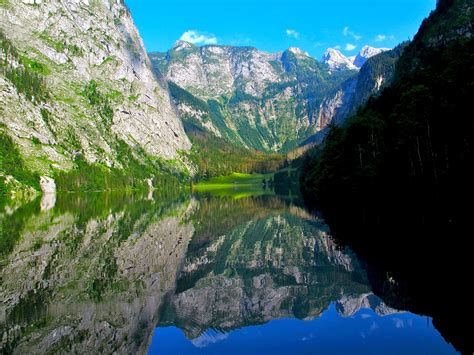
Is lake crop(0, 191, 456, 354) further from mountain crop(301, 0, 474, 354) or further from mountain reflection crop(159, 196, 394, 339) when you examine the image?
mountain crop(301, 0, 474, 354)

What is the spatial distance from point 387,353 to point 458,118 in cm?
4831

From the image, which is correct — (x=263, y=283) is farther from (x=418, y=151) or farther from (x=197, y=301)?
(x=418, y=151)

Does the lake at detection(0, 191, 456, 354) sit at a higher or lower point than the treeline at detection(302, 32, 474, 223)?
lower

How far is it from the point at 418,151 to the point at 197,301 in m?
44.8

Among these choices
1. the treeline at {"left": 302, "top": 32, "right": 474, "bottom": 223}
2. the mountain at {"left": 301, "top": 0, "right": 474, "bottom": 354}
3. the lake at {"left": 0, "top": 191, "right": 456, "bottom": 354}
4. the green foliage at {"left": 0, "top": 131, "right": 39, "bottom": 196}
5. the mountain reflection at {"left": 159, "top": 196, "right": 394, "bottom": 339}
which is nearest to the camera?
the lake at {"left": 0, "top": 191, "right": 456, "bottom": 354}

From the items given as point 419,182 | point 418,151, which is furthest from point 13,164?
point 418,151

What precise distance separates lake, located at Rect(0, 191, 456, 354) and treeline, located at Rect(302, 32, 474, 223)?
19253mm

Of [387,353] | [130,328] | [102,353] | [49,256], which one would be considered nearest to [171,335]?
[130,328]

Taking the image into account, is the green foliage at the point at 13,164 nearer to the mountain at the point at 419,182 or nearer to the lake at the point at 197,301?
the mountain at the point at 419,182

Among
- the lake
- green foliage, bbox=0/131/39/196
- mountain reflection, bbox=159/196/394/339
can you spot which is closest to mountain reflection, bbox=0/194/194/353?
the lake

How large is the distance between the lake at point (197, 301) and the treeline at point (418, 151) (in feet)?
63.2

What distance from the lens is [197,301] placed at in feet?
81.1

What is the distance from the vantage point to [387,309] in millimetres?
19031

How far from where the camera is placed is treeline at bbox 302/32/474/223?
49.1 meters
